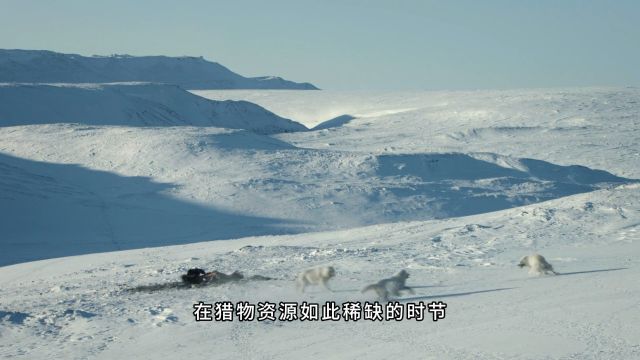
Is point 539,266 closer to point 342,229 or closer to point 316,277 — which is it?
point 316,277

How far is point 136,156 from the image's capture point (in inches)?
1496

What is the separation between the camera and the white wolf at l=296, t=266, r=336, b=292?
30.5 feet

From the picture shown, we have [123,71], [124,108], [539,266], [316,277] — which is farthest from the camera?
[123,71]

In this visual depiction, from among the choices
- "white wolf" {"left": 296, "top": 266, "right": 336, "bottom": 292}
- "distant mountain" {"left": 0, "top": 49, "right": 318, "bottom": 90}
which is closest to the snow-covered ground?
"white wolf" {"left": 296, "top": 266, "right": 336, "bottom": 292}

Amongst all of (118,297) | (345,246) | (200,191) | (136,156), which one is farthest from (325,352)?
(136,156)

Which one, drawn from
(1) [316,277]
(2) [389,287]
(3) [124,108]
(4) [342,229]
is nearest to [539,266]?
(2) [389,287]

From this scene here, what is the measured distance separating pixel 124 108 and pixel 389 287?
56.8 meters

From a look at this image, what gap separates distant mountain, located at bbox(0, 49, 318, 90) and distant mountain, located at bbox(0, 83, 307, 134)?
40100mm

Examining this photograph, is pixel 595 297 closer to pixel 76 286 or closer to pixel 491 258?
pixel 491 258

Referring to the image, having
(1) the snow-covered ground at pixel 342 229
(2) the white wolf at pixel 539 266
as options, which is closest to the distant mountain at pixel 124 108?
(1) the snow-covered ground at pixel 342 229

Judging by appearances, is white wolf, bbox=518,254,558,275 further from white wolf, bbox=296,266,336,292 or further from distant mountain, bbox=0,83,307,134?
distant mountain, bbox=0,83,307,134

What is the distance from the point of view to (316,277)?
30.7ft

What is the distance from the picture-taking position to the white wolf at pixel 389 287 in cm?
875

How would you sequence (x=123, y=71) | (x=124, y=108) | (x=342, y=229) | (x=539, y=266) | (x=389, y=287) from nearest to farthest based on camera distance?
(x=389, y=287) → (x=539, y=266) → (x=342, y=229) → (x=124, y=108) → (x=123, y=71)
